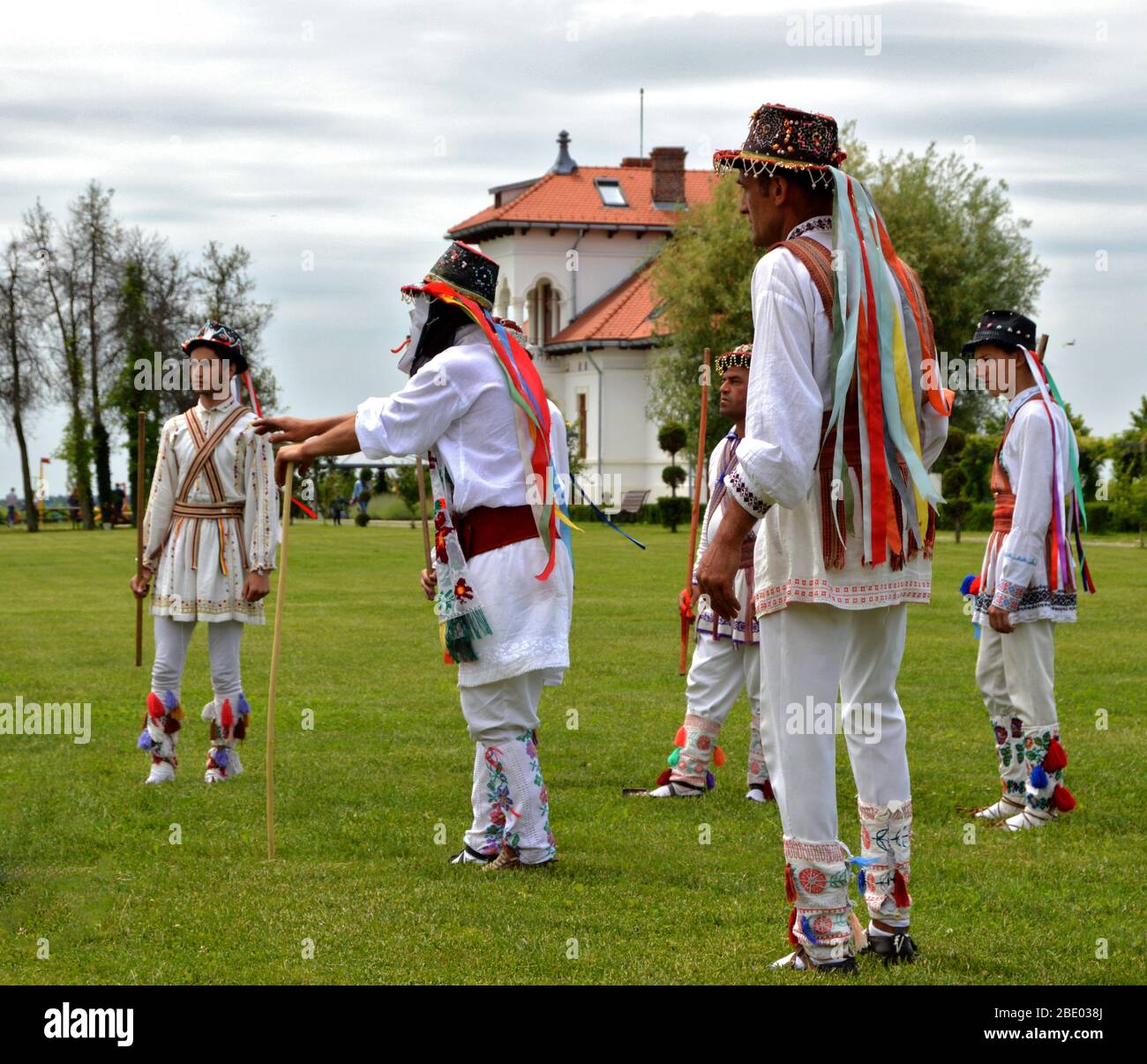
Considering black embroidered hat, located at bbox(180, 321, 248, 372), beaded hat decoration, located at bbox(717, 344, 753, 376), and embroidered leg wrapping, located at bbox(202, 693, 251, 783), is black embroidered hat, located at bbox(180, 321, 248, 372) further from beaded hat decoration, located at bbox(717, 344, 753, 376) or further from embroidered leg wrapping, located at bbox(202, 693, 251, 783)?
beaded hat decoration, located at bbox(717, 344, 753, 376)

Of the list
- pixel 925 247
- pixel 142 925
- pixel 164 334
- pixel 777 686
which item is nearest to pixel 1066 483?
pixel 777 686

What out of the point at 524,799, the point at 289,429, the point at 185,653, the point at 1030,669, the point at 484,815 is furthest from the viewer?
the point at 185,653

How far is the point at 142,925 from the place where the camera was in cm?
622

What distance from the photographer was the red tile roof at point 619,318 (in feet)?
211

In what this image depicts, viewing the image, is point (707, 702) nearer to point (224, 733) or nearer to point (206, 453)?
point (224, 733)

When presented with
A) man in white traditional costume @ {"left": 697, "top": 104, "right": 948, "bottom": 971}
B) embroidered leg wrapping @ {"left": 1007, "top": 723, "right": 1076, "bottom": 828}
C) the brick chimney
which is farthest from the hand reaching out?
the brick chimney

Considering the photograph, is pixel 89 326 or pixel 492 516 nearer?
pixel 492 516

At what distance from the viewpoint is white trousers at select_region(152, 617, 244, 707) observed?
9.34 metres

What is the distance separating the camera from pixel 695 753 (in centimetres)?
903

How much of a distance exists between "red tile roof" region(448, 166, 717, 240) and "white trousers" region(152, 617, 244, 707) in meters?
56.3

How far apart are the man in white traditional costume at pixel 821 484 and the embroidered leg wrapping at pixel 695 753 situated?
11.8 feet

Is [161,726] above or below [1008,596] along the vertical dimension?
below

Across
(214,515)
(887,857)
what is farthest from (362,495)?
(887,857)

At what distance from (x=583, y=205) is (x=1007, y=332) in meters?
60.9
